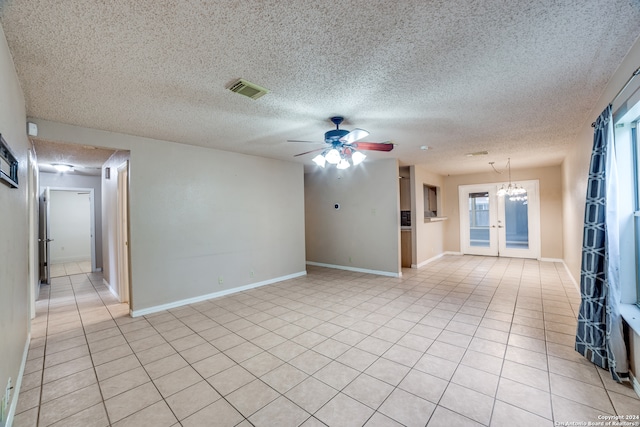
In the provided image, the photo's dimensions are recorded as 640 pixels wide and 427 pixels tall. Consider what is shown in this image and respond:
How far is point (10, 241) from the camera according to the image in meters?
1.91

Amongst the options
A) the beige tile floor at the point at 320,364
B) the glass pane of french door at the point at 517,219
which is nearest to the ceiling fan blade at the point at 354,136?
the beige tile floor at the point at 320,364

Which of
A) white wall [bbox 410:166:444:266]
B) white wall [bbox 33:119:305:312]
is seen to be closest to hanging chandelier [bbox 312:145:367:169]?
white wall [bbox 33:119:305:312]

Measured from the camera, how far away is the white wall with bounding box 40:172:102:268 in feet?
21.5

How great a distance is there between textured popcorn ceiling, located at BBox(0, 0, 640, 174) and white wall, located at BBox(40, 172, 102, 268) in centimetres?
483

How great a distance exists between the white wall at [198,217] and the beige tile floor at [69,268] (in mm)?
2163

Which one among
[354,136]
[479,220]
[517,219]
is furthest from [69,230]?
[517,219]

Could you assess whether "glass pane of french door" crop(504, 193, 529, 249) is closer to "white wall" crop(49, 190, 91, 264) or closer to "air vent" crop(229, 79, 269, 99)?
"air vent" crop(229, 79, 269, 99)

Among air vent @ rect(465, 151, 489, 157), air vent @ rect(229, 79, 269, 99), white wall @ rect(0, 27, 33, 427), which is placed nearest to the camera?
white wall @ rect(0, 27, 33, 427)

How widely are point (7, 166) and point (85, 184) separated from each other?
6597 mm

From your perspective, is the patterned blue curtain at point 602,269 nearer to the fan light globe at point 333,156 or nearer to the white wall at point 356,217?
the fan light globe at point 333,156

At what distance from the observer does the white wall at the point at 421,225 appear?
6.68 metres

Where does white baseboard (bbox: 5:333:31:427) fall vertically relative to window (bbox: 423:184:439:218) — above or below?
below

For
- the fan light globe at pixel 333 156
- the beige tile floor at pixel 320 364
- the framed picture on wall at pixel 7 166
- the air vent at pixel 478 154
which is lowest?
the beige tile floor at pixel 320 364

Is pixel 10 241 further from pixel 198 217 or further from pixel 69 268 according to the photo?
pixel 69 268
